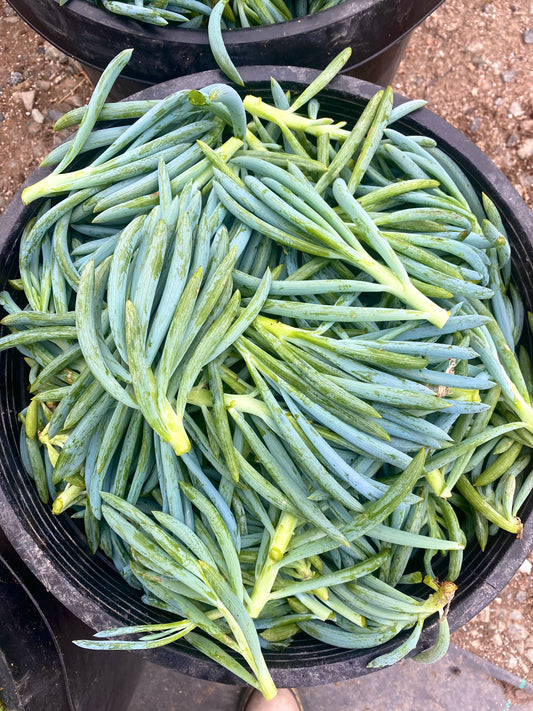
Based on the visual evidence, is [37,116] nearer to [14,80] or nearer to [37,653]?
[14,80]

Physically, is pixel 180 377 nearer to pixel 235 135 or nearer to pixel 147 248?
pixel 147 248

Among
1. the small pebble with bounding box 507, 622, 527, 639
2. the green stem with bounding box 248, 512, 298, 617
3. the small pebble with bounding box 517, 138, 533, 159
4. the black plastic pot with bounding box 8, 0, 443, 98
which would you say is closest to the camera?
the green stem with bounding box 248, 512, 298, 617

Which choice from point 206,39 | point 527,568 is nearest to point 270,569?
point 206,39

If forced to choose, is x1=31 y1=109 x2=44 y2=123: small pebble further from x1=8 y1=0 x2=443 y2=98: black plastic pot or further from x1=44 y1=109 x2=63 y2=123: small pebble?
x1=8 y1=0 x2=443 y2=98: black plastic pot

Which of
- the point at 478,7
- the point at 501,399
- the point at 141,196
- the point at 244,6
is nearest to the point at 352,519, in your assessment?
the point at 501,399

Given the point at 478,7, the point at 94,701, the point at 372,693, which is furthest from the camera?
the point at 478,7

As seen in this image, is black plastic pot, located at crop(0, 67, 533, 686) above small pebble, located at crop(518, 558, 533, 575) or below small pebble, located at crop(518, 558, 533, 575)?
above

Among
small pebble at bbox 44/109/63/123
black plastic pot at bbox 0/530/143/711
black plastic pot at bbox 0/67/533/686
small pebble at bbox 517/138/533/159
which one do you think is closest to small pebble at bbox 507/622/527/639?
black plastic pot at bbox 0/67/533/686
